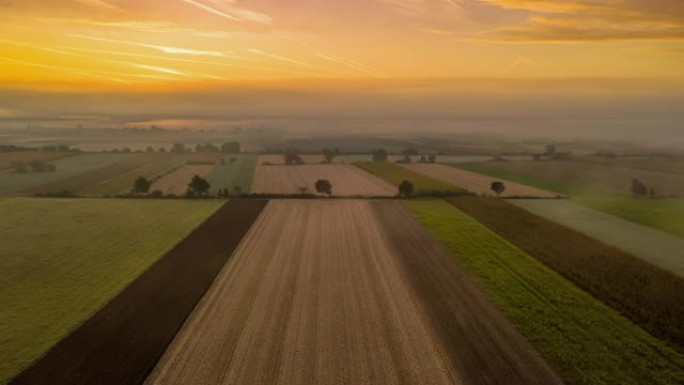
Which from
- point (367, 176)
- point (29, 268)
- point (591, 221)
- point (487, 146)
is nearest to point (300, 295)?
point (29, 268)

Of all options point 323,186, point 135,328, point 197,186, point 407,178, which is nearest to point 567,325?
point 135,328

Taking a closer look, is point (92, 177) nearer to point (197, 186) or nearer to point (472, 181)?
point (197, 186)

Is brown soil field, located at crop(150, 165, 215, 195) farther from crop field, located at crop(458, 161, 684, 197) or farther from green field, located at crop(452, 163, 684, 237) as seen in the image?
crop field, located at crop(458, 161, 684, 197)

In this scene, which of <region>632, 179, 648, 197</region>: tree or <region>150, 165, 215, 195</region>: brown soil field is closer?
<region>632, 179, 648, 197</region>: tree

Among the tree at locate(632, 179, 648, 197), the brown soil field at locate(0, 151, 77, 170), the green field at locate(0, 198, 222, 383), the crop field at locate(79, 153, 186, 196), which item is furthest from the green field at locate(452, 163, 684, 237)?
the brown soil field at locate(0, 151, 77, 170)

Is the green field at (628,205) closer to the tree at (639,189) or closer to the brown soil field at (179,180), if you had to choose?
the tree at (639,189)

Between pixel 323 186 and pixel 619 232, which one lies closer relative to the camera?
pixel 619 232

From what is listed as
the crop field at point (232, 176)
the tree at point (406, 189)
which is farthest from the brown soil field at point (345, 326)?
the crop field at point (232, 176)
